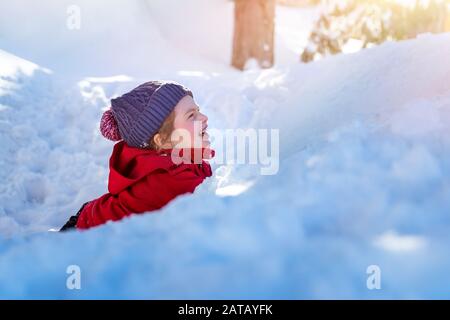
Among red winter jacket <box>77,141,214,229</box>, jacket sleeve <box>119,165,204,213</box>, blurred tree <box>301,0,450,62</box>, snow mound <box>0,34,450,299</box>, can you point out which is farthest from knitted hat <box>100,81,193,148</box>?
blurred tree <box>301,0,450,62</box>

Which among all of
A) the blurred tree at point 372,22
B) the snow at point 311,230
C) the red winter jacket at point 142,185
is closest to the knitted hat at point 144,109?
the red winter jacket at point 142,185

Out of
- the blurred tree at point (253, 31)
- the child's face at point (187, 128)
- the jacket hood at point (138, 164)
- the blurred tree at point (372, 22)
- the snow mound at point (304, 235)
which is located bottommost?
the snow mound at point (304, 235)

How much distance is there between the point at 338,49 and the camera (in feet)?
36.4

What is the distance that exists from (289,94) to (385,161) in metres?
2.85

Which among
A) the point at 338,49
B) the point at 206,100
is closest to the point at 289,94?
the point at 206,100

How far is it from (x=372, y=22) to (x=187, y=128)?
9.16 meters

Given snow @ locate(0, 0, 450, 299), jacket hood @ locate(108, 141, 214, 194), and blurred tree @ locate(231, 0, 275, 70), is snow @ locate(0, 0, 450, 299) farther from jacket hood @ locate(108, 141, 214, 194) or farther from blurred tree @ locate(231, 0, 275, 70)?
blurred tree @ locate(231, 0, 275, 70)

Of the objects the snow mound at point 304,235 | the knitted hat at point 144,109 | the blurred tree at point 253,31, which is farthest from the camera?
the blurred tree at point 253,31

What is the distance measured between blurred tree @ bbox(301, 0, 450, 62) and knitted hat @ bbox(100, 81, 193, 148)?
8.40 m

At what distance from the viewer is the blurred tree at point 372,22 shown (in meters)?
10.7

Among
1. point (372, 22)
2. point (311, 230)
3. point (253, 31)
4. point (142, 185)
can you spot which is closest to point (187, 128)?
point (142, 185)

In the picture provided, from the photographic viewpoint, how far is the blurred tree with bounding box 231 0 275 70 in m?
10.0

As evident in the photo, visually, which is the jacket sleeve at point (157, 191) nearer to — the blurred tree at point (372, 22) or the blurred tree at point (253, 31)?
the blurred tree at point (253, 31)
